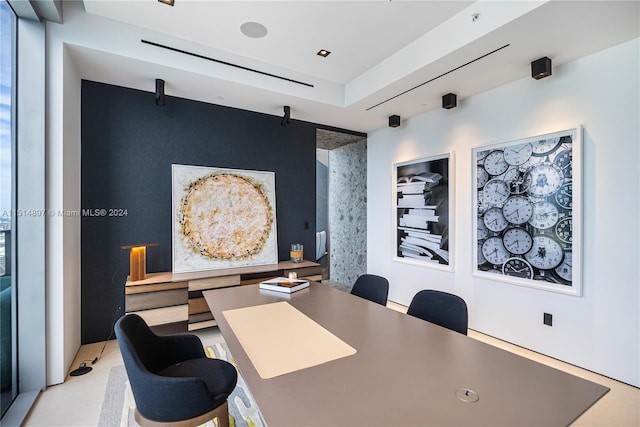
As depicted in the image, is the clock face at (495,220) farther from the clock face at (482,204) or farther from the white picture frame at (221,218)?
the white picture frame at (221,218)

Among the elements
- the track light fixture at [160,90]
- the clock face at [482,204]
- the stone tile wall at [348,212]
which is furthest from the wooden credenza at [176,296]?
the clock face at [482,204]

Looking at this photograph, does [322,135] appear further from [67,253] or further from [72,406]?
[72,406]

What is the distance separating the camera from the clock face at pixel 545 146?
2.83 metres

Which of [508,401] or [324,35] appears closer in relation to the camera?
[508,401]

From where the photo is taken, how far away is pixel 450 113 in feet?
12.4

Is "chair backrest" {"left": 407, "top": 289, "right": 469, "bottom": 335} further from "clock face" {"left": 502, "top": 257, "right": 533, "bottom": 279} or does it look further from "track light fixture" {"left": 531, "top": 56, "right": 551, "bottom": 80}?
"track light fixture" {"left": 531, "top": 56, "right": 551, "bottom": 80}

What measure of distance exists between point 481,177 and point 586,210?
1.00 metres

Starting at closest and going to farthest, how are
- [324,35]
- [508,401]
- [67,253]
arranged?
[508,401], [67,253], [324,35]

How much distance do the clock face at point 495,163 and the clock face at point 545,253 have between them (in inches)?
30.7

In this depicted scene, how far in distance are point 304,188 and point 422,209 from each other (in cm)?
172

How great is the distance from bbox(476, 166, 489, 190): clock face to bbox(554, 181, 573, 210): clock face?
2.31ft

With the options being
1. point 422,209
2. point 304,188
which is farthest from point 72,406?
point 422,209

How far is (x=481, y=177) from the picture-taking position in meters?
3.42

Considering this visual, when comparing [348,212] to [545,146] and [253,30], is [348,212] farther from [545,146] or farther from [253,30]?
[253,30]
